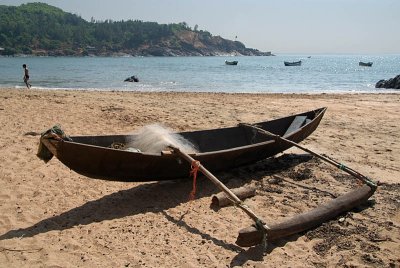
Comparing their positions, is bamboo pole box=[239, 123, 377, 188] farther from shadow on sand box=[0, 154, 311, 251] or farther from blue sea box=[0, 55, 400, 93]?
blue sea box=[0, 55, 400, 93]

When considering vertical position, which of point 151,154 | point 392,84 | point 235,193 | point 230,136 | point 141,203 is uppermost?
point 392,84

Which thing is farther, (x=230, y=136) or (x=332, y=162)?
(x=230, y=136)

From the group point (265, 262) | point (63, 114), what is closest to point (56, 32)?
point (63, 114)

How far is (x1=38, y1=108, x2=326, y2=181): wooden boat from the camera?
15.9 feet

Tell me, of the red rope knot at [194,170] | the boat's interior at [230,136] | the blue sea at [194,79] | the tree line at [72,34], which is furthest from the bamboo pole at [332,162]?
the tree line at [72,34]

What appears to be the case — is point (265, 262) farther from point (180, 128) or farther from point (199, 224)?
point (180, 128)

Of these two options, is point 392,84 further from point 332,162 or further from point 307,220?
point 307,220

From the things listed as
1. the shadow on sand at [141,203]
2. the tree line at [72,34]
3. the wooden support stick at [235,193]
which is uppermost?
the tree line at [72,34]

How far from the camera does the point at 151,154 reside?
5.43 m

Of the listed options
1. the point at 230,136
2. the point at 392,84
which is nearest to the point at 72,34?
the point at 392,84

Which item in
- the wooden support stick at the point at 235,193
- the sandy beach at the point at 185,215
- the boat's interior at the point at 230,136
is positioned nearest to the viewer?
the sandy beach at the point at 185,215

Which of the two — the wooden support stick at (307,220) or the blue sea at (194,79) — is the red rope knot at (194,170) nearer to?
the wooden support stick at (307,220)

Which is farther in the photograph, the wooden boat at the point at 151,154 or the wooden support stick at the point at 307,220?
the wooden boat at the point at 151,154

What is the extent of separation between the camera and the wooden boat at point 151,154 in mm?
4832
